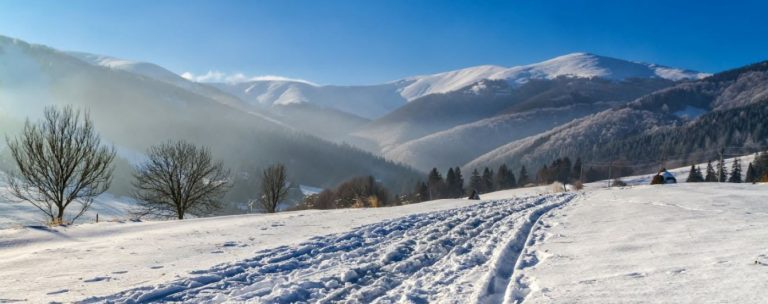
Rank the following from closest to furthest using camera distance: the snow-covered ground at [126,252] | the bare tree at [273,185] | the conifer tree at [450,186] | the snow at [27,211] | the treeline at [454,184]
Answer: the snow-covered ground at [126,252]
the bare tree at [273,185]
the snow at [27,211]
the treeline at [454,184]
the conifer tree at [450,186]

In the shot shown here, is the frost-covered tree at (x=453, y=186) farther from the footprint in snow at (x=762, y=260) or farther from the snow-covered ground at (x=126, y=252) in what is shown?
the footprint in snow at (x=762, y=260)

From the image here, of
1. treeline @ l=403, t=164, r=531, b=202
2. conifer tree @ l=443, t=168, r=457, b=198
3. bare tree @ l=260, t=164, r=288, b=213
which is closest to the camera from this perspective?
bare tree @ l=260, t=164, r=288, b=213

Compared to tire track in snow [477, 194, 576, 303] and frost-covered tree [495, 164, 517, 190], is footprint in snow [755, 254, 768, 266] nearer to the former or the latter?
tire track in snow [477, 194, 576, 303]

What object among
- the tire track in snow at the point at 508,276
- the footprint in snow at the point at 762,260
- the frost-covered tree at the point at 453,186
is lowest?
the tire track in snow at the point at 508,276

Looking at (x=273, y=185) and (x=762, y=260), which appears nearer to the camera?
(x=762, y=260)

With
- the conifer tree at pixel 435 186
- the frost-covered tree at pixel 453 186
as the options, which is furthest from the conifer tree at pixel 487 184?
the conifer tree at pixel 435 186

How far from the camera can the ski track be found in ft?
19.3

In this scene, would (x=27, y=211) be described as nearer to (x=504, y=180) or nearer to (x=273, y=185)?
(x=273, y=185)

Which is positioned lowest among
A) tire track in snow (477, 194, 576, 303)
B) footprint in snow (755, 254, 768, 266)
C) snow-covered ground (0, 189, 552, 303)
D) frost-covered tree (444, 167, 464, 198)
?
tire track in snow (477, 194, 576, 303)

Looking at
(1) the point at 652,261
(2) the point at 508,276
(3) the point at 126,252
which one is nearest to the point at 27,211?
(3) the point at 126,252

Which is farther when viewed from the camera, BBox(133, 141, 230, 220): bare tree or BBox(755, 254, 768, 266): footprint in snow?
BBox(133, 141, 230, 220): bare tree

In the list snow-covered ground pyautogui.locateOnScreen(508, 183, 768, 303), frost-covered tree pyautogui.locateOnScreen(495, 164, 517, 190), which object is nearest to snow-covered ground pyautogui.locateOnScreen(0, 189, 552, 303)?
snow-covered ground pyautogui.locateOnScreen(508, 183, 768, 303)

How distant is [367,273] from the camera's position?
23.5 ft

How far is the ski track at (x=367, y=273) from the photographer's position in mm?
5891
